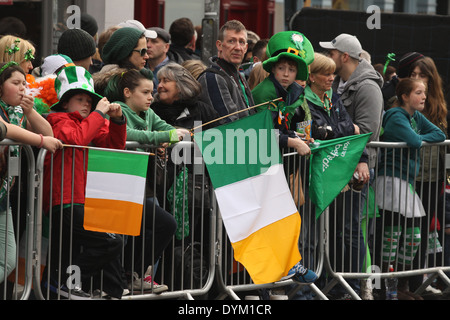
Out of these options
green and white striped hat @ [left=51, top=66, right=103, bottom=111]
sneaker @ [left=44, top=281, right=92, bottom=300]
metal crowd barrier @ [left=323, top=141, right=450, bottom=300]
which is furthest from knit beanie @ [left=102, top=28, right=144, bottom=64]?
metal crowd barrier @ [left=323, top=141, right=450, bottom=300]

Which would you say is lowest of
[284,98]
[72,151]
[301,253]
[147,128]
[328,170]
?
[301,253]

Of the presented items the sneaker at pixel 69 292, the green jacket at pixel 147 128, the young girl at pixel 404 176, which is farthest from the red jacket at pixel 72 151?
the young girl at pixel 404 176

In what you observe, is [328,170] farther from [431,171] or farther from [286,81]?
[431,171]

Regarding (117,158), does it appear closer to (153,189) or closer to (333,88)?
(153,189)

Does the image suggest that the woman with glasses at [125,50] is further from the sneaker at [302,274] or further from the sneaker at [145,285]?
the sneaker at [302,274]

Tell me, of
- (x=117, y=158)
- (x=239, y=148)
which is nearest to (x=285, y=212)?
(x=239, y=148)

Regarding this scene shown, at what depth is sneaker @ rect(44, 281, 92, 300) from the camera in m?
7.26

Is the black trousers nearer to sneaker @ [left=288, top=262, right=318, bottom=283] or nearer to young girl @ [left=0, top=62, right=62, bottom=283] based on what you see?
young girl @ [left=0, top=62, right=62, bottom=283]

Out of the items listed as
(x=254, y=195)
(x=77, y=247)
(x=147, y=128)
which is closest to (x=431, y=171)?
(x=254, y=195)

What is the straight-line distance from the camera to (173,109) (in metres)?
8.04

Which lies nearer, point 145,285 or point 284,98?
point 145,285

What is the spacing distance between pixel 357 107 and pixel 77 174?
3166 millimetres
